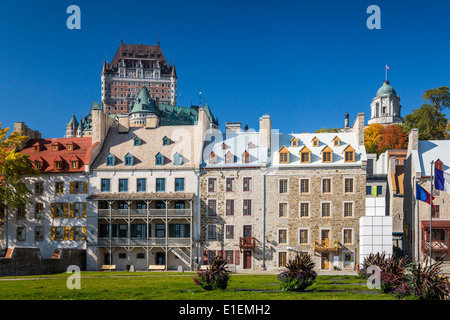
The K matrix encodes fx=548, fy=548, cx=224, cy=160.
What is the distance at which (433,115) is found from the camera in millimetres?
90375

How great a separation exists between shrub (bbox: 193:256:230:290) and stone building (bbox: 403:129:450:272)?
2603 centimetres

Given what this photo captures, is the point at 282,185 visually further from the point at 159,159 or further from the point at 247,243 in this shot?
the point at 159,159

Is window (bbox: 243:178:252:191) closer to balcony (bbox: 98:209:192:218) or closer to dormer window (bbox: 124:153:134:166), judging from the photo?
balcony (bbox: 98:209:192:218)

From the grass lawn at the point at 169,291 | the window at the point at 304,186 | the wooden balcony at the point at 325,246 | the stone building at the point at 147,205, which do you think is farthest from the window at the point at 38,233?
the wooden balcony at the point at 325,246

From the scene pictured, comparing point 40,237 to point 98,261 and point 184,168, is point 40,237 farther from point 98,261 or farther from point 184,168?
point 184,168

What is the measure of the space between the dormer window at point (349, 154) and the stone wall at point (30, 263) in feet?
89.1

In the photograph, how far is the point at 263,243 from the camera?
51938mm

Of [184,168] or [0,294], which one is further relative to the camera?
[184,168]

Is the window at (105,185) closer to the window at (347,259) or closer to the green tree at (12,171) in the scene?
the green tree at (12,171)

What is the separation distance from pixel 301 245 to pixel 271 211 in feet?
13.9

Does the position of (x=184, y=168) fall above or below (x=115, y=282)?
above

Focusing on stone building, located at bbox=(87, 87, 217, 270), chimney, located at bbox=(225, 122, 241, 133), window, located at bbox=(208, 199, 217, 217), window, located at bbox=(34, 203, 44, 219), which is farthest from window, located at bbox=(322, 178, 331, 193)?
window, located at bbox=(34, 203, 44, 219)

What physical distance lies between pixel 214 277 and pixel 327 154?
26720 millimetres
